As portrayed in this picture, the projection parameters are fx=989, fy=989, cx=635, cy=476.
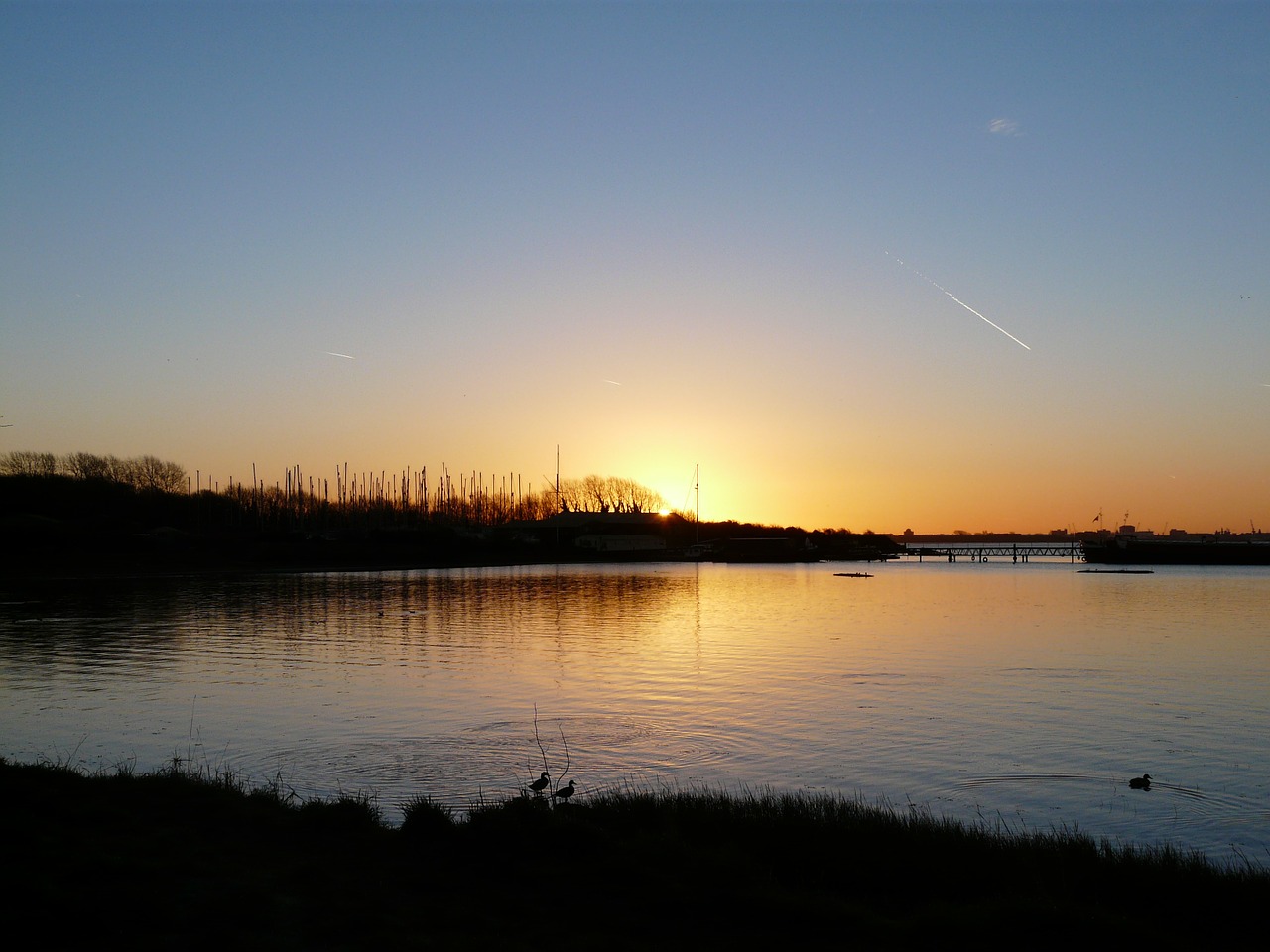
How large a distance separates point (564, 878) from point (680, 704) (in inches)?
744

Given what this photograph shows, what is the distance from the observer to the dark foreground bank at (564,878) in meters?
9.54

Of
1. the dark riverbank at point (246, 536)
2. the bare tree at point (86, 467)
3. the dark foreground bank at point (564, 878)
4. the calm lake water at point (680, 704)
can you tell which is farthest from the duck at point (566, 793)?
the bare tree at point (86, 467)

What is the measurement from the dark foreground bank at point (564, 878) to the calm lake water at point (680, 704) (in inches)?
146

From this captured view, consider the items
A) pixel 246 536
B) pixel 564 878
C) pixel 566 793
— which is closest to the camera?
pixel 564 878

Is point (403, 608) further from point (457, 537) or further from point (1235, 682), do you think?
point (457, 537)

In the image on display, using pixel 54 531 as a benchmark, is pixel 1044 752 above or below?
below

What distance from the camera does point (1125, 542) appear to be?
181 m

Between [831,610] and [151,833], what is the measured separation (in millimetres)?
62869

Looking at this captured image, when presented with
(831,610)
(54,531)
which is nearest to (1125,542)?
(831,610)

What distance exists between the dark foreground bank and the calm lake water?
12.2 ft

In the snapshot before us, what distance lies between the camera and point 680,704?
30078 mm

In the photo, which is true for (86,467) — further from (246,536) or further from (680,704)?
(680,704)

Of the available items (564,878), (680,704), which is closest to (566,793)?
(564,878)

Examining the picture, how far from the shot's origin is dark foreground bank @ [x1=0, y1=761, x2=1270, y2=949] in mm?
9539
